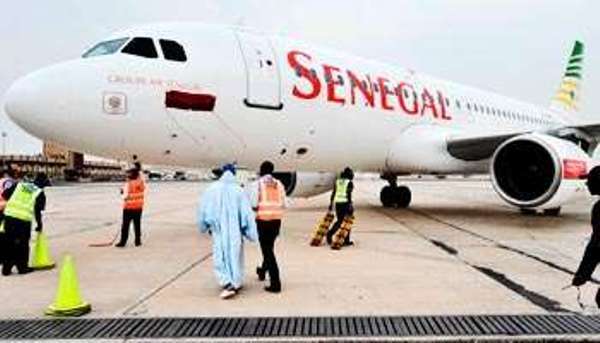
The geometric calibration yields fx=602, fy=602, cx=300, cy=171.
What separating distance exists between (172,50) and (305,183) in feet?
21.4

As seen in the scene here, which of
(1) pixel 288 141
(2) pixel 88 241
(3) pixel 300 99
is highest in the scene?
(3) pixel 300 99

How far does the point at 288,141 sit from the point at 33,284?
218 inches

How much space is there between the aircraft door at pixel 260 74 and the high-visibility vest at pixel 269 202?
3.77 meters

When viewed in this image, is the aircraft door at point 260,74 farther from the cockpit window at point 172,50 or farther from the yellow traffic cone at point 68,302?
the yellow traffic cone at point 68,302

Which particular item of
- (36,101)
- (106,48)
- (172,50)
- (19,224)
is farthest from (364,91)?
(19,224)

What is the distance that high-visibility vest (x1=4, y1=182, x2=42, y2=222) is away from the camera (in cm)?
754

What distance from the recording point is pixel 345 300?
5.78 metres

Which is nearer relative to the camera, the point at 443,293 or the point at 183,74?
the point at 443,293

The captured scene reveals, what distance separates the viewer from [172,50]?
9.52 m

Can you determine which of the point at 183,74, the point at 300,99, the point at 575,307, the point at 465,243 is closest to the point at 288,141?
the point at 300,99

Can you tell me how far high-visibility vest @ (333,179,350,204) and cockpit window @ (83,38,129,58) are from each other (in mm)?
4195

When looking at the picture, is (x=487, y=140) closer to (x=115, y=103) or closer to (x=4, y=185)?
(x=115, y=103)

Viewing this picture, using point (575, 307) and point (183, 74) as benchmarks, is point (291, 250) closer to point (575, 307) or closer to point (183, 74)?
point (183, 74)

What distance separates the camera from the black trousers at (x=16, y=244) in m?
7.36
